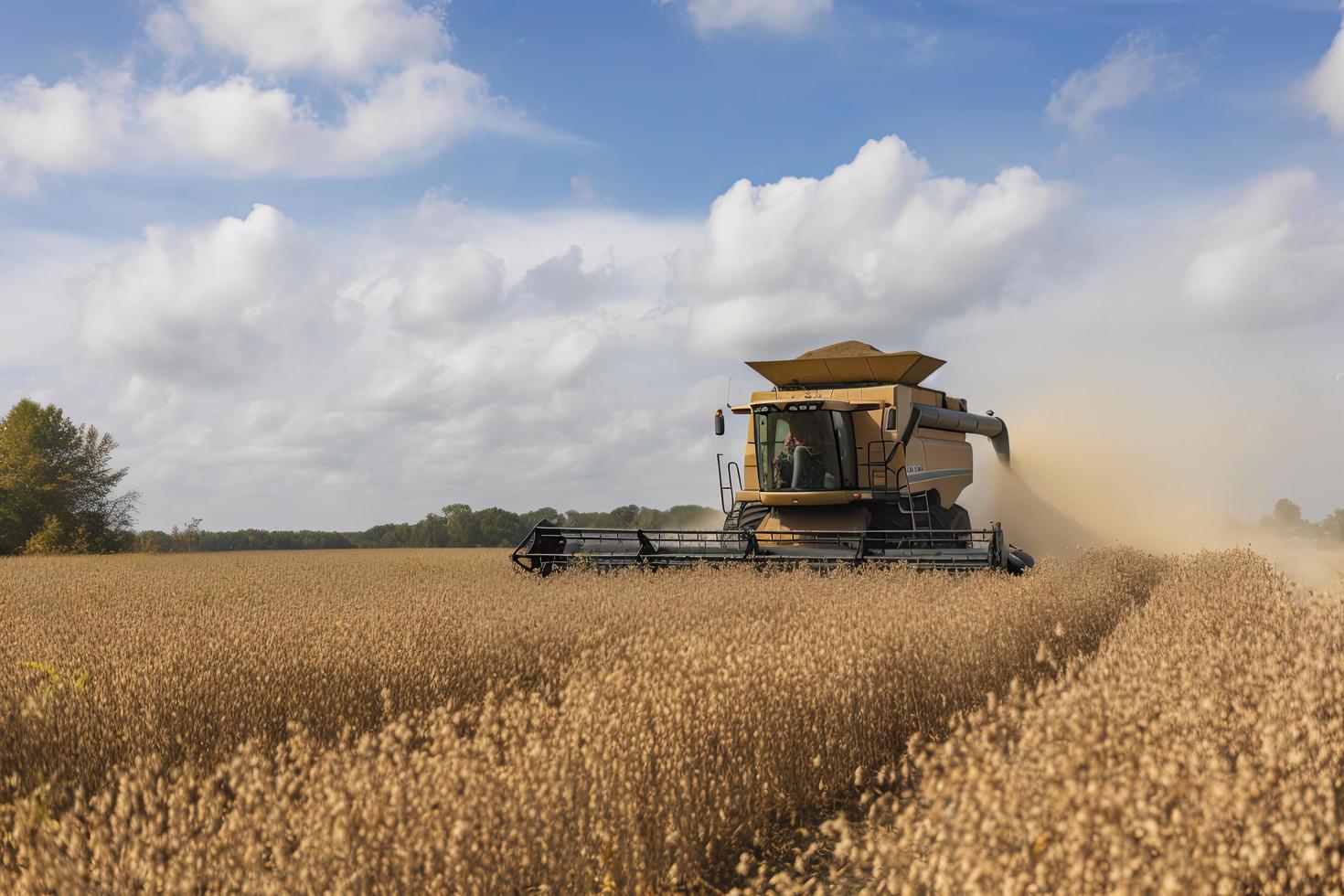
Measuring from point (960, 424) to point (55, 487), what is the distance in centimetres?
2625

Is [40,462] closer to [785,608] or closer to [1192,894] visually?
[785,608]

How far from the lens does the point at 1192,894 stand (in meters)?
2.24

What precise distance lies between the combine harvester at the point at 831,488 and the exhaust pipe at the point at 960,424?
0.04 meters

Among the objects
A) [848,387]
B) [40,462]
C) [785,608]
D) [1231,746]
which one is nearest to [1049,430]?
[848,387]

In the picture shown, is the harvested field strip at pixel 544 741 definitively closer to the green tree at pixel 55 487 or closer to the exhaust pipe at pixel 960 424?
the exhaust pipe at pixel 960 424

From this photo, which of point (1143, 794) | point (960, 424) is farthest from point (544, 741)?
point (960, 424)

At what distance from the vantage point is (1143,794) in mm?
2457

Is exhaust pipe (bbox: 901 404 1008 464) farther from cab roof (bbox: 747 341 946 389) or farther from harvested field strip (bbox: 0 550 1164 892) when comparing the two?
harvested field strip (bbox: 0 550 1164 892)

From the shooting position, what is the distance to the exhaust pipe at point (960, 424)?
13295 millimetres

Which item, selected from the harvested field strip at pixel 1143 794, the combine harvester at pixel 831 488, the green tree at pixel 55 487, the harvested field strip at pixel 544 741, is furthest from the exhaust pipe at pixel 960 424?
the green tree at pixel 55 487

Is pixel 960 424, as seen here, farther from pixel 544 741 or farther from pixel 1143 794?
pixel 1143 794

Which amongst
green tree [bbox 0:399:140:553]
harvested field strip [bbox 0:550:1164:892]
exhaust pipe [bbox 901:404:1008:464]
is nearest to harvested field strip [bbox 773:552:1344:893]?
harvested field strip [bbox 0:550:1164:892]

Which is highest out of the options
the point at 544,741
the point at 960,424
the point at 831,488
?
the point at 960,424

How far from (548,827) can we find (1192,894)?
1.69 m
